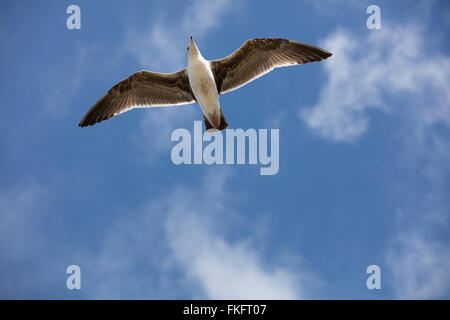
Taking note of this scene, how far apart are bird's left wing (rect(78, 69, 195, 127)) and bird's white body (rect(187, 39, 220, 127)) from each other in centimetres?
58

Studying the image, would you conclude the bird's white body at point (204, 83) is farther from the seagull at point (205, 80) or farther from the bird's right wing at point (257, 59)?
the bird's right wing at point (257, 59)

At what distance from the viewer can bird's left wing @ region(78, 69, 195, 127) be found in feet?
42.4

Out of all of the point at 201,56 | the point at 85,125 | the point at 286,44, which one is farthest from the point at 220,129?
the point at 85,125

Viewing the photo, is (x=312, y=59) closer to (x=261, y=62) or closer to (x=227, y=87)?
(x=261, y=62)

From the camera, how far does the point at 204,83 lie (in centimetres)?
1227

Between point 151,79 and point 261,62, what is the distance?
8.66 ft

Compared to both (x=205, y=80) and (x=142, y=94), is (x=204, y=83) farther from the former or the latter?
→ (x=142, y=94)

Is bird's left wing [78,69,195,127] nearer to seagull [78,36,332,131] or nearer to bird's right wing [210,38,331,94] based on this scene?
seagull [78,36,332,131]

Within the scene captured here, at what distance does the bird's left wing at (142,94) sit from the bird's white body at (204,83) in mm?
582

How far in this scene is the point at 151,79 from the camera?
12.9 meters

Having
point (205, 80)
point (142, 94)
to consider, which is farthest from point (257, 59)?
point (142, 94)

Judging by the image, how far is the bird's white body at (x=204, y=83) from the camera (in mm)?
12258

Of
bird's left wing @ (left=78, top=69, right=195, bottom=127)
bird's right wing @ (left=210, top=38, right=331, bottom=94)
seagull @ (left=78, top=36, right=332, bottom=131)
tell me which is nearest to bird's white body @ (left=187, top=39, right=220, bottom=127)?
seagull @ (left=78, top=36, right=332, bottom=131)

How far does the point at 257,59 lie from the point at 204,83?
139 cm
